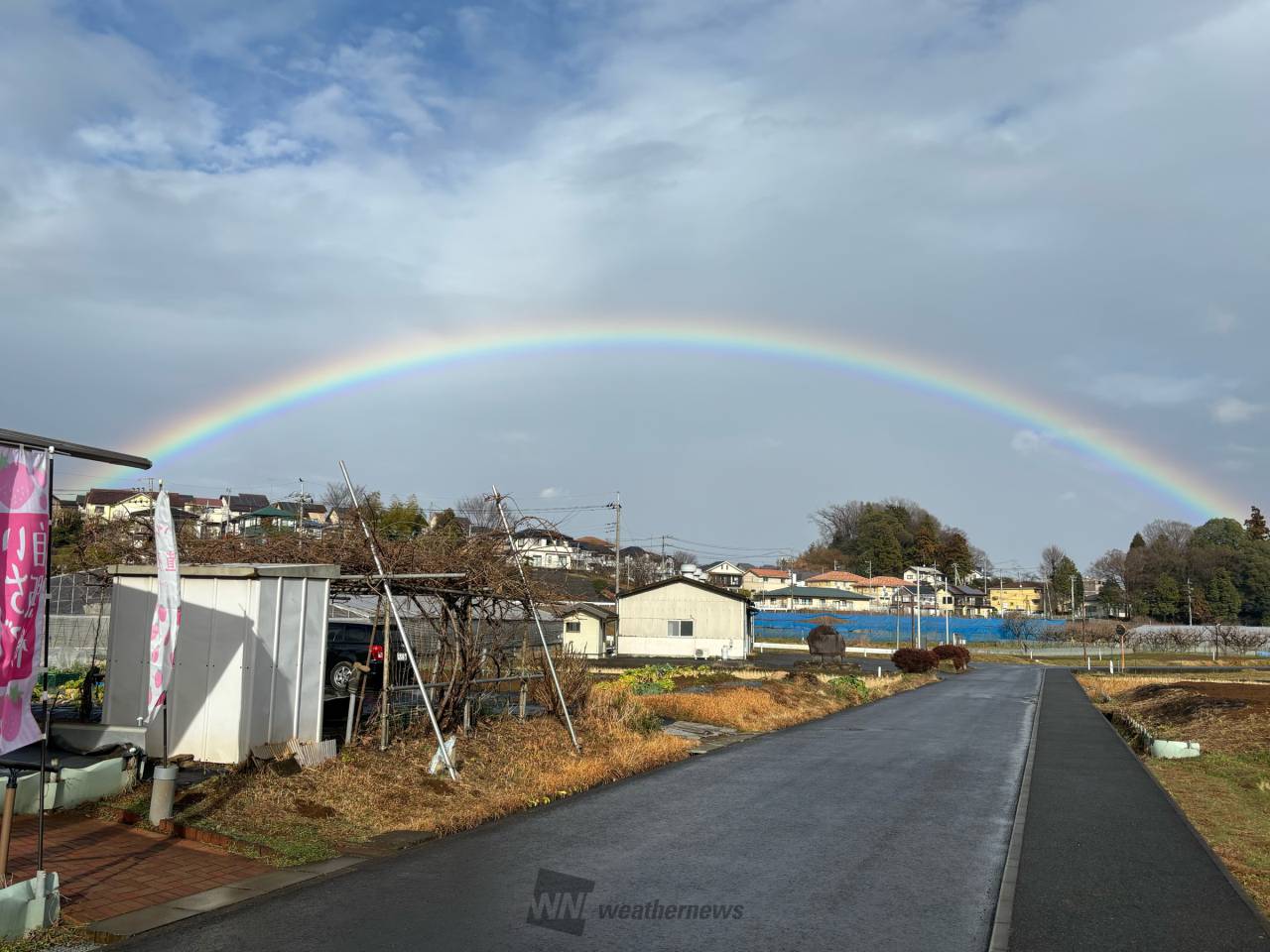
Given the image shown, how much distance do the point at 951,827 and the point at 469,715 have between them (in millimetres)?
6971

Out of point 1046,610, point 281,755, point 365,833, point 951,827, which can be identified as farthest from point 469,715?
point 1046,610

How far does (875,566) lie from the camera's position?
131 meters

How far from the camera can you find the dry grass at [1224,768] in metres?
10.2

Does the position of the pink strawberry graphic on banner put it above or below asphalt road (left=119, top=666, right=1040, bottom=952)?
above

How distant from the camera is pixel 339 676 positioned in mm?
18328

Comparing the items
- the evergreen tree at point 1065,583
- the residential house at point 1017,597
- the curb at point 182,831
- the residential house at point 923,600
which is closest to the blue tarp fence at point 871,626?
the residential house at point 923,600

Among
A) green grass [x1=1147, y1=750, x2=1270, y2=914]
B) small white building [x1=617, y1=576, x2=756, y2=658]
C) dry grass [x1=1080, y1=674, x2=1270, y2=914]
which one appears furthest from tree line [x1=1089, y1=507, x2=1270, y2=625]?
green grass [x1=1147, y1=750, x2=1270, y2=914]

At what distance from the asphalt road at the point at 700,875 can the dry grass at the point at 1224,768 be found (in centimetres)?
228

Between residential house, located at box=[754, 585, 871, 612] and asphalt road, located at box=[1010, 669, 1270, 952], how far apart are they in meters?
96.3

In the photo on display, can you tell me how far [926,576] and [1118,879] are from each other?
129720mm

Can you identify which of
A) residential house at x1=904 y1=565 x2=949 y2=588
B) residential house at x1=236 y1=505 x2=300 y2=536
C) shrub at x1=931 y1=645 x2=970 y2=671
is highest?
residential house at x1=904 y1=565 x2=949 y2=588

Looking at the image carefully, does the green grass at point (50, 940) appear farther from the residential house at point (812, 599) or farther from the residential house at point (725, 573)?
the residential house at point (725, 573)

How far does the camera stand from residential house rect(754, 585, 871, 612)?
364 feet

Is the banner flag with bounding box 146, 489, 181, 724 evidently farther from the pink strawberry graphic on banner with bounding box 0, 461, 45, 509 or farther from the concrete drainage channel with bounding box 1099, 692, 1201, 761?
the concrete drainage channel with bounding box 1099, 692, 1201, 761
